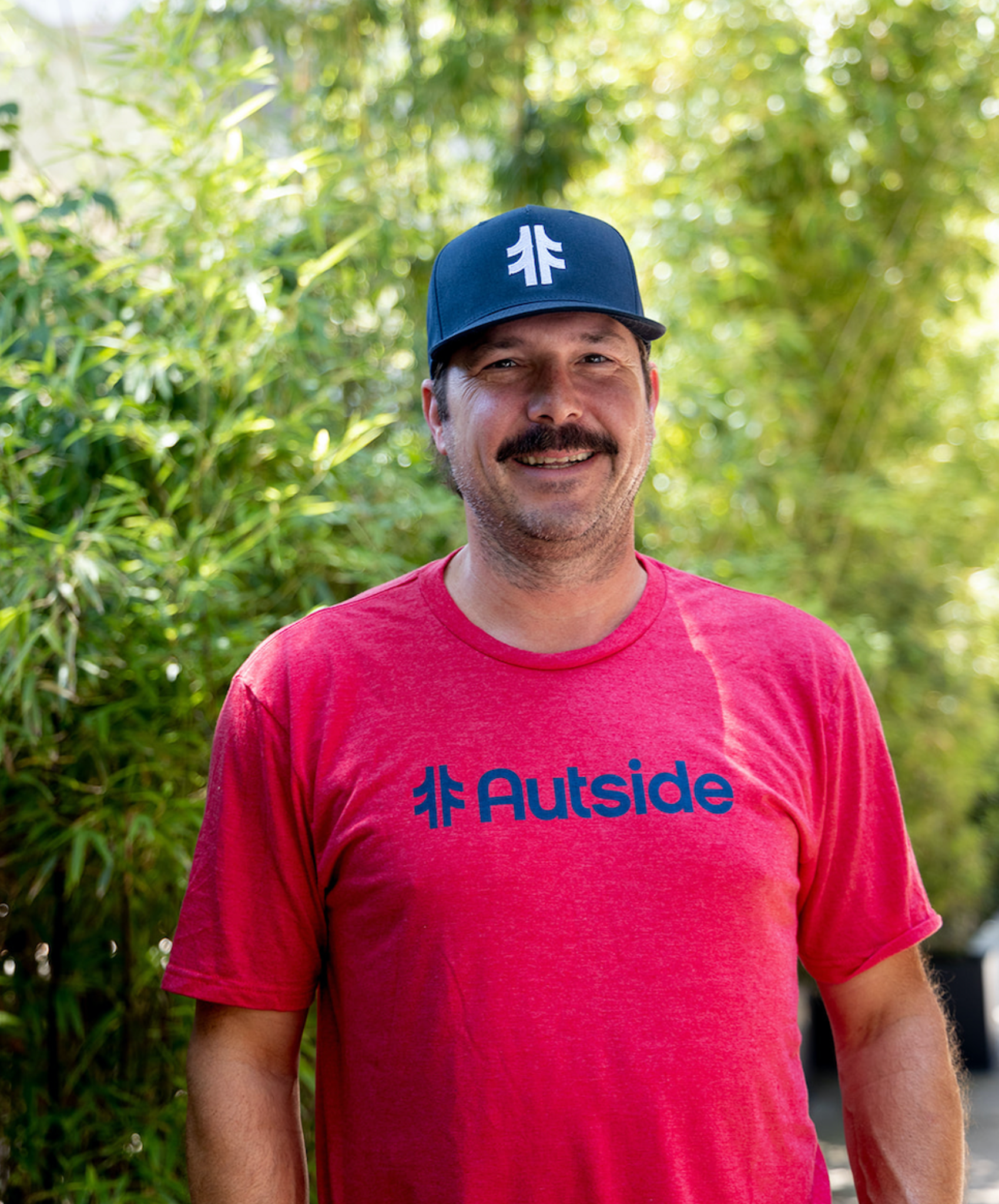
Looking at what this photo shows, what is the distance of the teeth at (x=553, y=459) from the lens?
3.77ft

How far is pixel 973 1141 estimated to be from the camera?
4137 mm

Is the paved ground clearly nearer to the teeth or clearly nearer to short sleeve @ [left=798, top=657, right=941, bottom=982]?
short sleeve @ [left=798, top=657, right=941, bottom=982]

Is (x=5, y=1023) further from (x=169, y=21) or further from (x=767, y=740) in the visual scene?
(x=169, y=21)

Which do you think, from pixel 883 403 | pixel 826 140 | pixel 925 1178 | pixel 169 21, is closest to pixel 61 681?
pixel 925 1178

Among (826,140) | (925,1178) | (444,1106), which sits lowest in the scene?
(925,1178)

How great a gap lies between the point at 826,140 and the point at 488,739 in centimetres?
285

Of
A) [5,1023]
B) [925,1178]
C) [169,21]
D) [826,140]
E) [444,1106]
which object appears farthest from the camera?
[826,140]

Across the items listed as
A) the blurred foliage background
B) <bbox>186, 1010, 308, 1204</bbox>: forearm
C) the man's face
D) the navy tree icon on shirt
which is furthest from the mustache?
the blurred foliage background

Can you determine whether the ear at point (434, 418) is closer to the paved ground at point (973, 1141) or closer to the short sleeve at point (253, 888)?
the short sleeve at point (253, 888)

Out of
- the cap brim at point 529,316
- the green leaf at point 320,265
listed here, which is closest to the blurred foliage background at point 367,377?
the green leaf at point 320,265

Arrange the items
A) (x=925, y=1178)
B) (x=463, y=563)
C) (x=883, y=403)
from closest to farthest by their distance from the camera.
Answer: (x=925, y=1178), (x=463, y=563), (x=883, y=403)

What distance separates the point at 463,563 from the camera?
4.09 ft

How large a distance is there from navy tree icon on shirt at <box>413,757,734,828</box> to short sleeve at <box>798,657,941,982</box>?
15 cm

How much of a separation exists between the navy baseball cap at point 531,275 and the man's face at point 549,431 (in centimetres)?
2
